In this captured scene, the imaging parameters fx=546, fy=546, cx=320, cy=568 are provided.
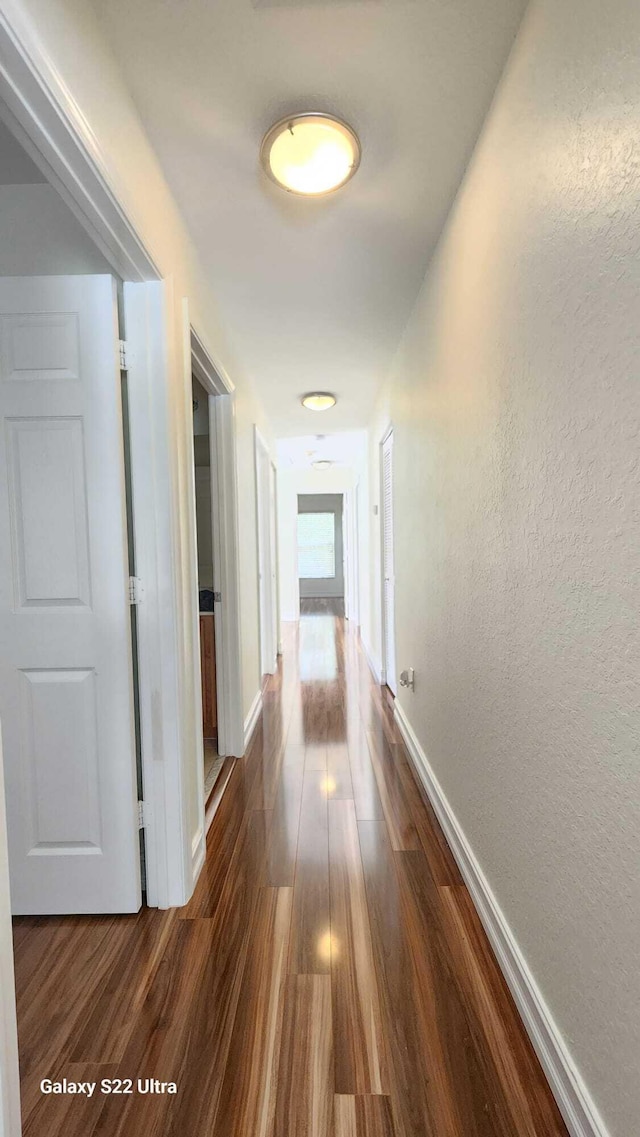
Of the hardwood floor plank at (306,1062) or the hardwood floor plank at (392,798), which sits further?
the hardwood floor plank at (392,798)

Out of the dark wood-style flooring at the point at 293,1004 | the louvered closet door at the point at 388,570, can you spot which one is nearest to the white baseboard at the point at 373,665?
the louvered closet door at the point at 388,570

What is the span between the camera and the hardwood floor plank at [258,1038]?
1.12 meters

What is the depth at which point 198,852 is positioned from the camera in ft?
6.48

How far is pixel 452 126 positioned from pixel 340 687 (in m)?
3.71

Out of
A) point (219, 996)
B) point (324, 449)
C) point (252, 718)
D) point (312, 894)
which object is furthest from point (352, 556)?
point (219, 996)

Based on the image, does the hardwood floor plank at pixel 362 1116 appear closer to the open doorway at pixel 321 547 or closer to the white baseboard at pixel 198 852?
the white baseboard at pixel 198 852

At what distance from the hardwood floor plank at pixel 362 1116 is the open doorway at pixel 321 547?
11070mm

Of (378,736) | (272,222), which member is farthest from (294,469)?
(272,222)

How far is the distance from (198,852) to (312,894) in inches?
17.6

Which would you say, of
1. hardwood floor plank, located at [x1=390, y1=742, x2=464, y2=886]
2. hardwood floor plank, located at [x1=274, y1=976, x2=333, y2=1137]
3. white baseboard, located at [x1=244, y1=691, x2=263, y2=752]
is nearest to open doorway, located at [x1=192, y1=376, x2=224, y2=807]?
white baseboard, located at [x1=244, y1=691, x2=263, y2=752]

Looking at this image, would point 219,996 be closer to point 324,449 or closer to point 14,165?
point 14,165

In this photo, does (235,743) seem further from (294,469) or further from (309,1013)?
(294,469)

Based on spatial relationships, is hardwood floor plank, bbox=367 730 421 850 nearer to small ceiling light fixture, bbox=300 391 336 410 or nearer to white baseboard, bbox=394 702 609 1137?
white baseboard, bbox=394 702 609 1137

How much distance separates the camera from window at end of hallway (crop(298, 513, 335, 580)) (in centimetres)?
Answer: 1229
